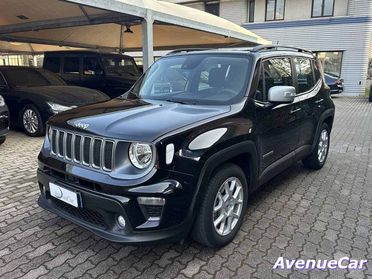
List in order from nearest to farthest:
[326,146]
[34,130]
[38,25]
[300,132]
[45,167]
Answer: [45,167]
[300,132]
[326,146]
[34,130]
[38,25]

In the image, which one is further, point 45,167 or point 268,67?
point 268,67

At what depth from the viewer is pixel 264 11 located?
21.0m

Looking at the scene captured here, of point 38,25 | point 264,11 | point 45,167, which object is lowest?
point 45,167

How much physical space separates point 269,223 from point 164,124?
1.73 metres

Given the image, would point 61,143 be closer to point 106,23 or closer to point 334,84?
point 106,23

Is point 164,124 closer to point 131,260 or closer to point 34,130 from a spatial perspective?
point 131,260

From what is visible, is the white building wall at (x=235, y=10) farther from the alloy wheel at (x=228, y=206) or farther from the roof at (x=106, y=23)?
the alloy wheel at (x=228, y=206)

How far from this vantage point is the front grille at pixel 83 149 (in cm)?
251

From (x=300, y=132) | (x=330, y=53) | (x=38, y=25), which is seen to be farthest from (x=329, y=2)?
(x=300, y=132)

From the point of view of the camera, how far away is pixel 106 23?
8906 mm

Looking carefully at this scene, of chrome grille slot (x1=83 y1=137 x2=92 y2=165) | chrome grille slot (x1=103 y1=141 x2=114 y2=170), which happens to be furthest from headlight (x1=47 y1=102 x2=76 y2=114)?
A: chrome grille slot (x1=103 y1=141 x2=114 y2=170)

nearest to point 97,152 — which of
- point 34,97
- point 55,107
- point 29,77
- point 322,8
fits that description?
point 55,107

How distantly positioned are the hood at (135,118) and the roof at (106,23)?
375 cm

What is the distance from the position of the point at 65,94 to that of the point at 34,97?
63 cm
